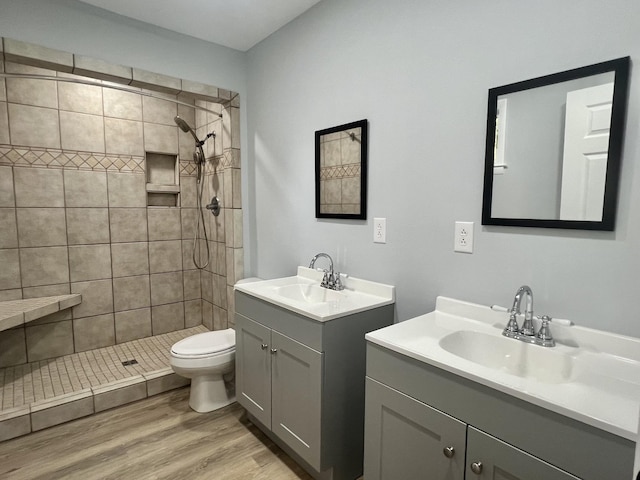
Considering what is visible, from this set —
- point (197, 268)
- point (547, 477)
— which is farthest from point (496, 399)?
point (197, 268)

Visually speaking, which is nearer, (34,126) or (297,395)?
(297,395)

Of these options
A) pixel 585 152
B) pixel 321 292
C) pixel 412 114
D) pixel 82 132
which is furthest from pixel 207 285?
pixel 585 152

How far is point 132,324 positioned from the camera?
3316 mm

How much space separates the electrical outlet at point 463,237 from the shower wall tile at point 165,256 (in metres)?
2.80

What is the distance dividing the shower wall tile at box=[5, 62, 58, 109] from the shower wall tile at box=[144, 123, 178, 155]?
27.0 inches

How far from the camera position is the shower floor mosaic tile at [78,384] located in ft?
7.02

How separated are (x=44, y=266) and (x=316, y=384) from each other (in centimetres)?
259

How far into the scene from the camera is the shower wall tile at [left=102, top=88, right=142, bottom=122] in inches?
119

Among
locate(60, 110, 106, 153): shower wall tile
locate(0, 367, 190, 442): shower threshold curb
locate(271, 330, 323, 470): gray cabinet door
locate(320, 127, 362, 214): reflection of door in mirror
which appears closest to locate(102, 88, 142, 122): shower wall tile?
locate(60, 110, 106, 153): shower wall tile

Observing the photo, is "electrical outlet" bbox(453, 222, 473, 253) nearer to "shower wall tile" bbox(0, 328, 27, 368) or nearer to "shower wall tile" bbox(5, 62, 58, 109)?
"shower wall tile" bbox(5, 62, 58, 109)

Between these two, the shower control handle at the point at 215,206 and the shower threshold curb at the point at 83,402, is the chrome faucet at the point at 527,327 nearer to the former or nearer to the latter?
the shower threshold curb at the point at 83,402

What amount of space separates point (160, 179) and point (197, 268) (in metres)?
0.94

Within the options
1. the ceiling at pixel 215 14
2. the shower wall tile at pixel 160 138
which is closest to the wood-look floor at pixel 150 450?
the shower wall tile at pixel 160 138

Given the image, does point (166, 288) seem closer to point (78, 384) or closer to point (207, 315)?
point (207, 315)
